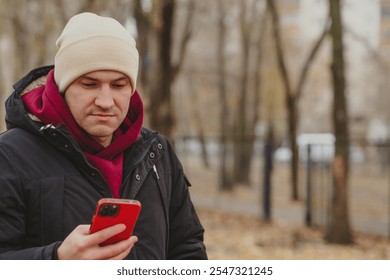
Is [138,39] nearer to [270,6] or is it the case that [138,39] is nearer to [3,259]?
[270,6]

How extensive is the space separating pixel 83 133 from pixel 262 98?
18675mm

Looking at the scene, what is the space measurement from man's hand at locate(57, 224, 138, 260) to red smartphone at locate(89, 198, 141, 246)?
2cm

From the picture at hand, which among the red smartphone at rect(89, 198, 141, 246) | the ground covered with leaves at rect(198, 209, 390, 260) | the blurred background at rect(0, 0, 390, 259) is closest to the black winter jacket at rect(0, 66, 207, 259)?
the red smartphone at rect(89, 198, 141, 246)

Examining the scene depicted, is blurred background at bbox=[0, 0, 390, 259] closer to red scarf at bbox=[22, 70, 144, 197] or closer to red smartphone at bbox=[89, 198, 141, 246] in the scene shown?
red scarf at bbox=[22, 70, 144, 197]

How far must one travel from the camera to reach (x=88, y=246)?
4.96 feet

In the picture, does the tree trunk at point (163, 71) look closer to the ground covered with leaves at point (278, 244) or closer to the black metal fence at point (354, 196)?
the ground covered with leaves at point (278, 244)

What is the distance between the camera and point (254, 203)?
14.6 meters

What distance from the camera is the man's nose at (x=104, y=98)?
5.53 feet

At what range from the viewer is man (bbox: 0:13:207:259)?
156 centimetres

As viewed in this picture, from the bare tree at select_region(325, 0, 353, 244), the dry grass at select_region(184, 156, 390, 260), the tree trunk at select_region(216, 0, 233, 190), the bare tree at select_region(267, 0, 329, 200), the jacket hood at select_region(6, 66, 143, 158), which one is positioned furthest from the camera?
the tree trunk at select_region(216, 0, 233, 190)

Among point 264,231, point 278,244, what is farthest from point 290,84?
point 278,244

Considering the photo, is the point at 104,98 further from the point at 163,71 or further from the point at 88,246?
the point at 163,71

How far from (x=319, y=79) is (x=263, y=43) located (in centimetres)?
909

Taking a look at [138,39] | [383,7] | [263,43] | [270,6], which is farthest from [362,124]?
[138,39]
